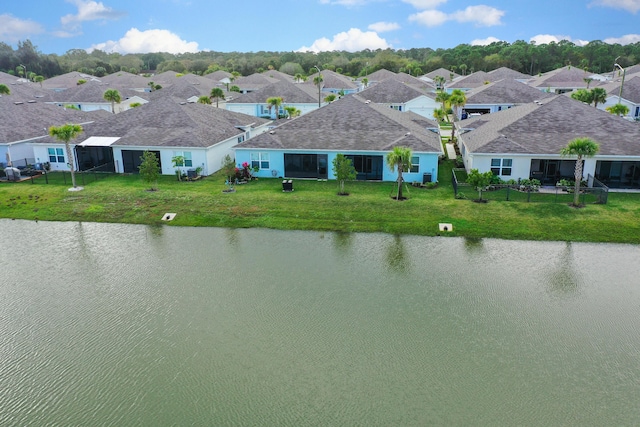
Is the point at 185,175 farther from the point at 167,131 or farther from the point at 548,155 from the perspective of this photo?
the point at 548,155

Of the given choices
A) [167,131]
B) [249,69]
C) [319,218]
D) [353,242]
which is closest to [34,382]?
[353,242]

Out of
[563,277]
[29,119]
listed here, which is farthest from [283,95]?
[563,277]

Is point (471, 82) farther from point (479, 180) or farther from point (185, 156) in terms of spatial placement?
point (185, 156)

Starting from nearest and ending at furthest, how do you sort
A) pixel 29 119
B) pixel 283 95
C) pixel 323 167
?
pixel 323 167
pixel 29 119
pixel 283 95

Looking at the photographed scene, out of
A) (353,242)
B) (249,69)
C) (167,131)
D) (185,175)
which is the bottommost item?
(353,242)

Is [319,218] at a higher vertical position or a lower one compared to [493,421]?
higher

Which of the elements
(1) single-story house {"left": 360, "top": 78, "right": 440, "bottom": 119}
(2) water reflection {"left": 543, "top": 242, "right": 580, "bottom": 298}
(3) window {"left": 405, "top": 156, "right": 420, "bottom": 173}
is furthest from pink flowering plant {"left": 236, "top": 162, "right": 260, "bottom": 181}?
(1) single-story house {"left": 360, "top": 78, "right": 440, "bottom": 119}
